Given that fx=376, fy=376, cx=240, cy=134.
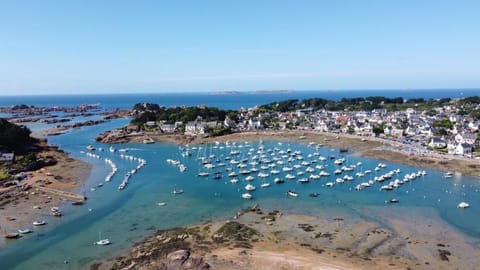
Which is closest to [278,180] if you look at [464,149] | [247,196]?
[247,196]

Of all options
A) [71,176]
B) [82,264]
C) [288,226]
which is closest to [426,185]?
[288,226]

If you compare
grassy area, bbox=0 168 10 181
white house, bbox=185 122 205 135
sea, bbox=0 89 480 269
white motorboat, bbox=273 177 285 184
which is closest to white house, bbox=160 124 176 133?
white house, bbox=185 122 205 135

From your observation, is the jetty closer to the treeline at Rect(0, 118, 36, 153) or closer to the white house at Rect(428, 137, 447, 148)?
the treeline at Rect(0, 118, 36, 153)

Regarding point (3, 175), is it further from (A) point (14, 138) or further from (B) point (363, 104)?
(B) point (363, 104)

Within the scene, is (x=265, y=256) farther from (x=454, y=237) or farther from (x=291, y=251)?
(x=454, y=237)

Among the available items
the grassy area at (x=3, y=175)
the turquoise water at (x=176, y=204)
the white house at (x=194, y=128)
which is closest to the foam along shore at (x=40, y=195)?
the turquoise water at (x=176, y=204)

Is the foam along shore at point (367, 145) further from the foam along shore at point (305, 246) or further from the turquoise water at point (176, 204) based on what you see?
the foam along shore at point (305, 246)
